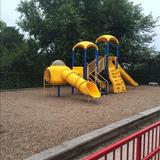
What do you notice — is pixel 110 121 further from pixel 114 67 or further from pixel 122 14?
pixel 122 14

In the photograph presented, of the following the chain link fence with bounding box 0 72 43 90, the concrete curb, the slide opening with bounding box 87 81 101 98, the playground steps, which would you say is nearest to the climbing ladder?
the playground steps

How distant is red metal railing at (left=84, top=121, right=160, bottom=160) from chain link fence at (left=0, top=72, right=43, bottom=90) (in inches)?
703

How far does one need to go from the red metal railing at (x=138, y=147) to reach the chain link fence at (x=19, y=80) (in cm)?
1786

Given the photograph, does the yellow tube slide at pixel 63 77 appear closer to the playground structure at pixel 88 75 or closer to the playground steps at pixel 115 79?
the playground structure at pixel 88 75

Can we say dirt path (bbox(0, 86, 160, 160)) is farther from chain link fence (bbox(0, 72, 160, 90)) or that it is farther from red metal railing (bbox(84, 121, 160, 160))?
chain link fence (bbox(0, 72, 160, 90))

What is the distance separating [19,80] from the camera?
79.2ft

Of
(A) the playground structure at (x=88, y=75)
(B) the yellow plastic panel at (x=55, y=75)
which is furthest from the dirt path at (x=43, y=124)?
(B) the yellow plastic panel at (x=55, y=75)

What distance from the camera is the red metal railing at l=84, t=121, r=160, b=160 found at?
3.84m

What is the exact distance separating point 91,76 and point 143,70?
31.6ft

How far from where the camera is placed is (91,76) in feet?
71.9

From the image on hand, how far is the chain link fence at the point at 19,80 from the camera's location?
2305 centimetres

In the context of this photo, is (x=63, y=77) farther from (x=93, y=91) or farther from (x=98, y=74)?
(x=98, y=74)

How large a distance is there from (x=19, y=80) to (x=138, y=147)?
20.1 metres

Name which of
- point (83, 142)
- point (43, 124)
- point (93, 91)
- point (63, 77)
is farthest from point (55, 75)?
point (83, 142)
